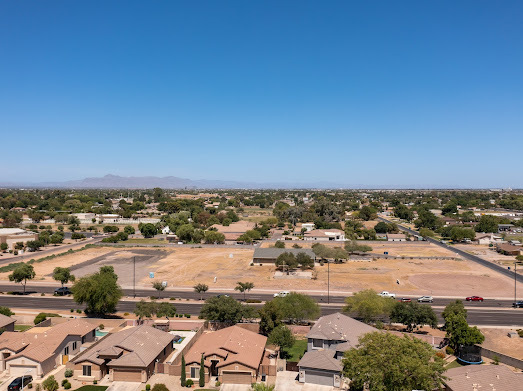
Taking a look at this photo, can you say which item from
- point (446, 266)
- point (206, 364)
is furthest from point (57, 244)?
point (446, 266)

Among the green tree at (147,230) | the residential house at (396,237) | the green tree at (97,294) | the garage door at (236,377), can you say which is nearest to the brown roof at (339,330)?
the garage door at (236,377)

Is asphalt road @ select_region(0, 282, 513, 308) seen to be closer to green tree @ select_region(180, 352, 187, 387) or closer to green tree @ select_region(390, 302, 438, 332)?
green tree @ select_region(390, 302, 438, 332)

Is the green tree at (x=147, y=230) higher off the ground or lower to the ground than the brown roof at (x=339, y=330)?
lower

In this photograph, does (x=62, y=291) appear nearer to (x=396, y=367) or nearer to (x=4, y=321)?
(x=4, y=321)

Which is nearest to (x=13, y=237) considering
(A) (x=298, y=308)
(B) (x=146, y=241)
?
(B) (x=146, y=241)

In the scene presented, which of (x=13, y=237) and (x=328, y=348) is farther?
(x=13, y=237)

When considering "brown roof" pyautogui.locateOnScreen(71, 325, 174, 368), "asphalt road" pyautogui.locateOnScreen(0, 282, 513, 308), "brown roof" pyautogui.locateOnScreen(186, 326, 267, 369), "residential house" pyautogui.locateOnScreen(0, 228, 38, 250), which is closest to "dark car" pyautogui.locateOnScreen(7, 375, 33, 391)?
"brown roof" pyautogui.locateOnScreen(71, 325, 174, 368)

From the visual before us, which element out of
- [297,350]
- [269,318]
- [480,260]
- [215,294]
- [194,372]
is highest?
[269,318]

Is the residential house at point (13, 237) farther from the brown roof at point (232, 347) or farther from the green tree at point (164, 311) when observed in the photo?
the brown roof at point (232, 347)

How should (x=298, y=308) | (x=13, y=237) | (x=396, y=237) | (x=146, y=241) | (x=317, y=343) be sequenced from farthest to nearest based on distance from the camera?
(x=396, y=237), (x=146, y=241), (x=13, y=237), (x=298, y=308), (x=317, y=343)
